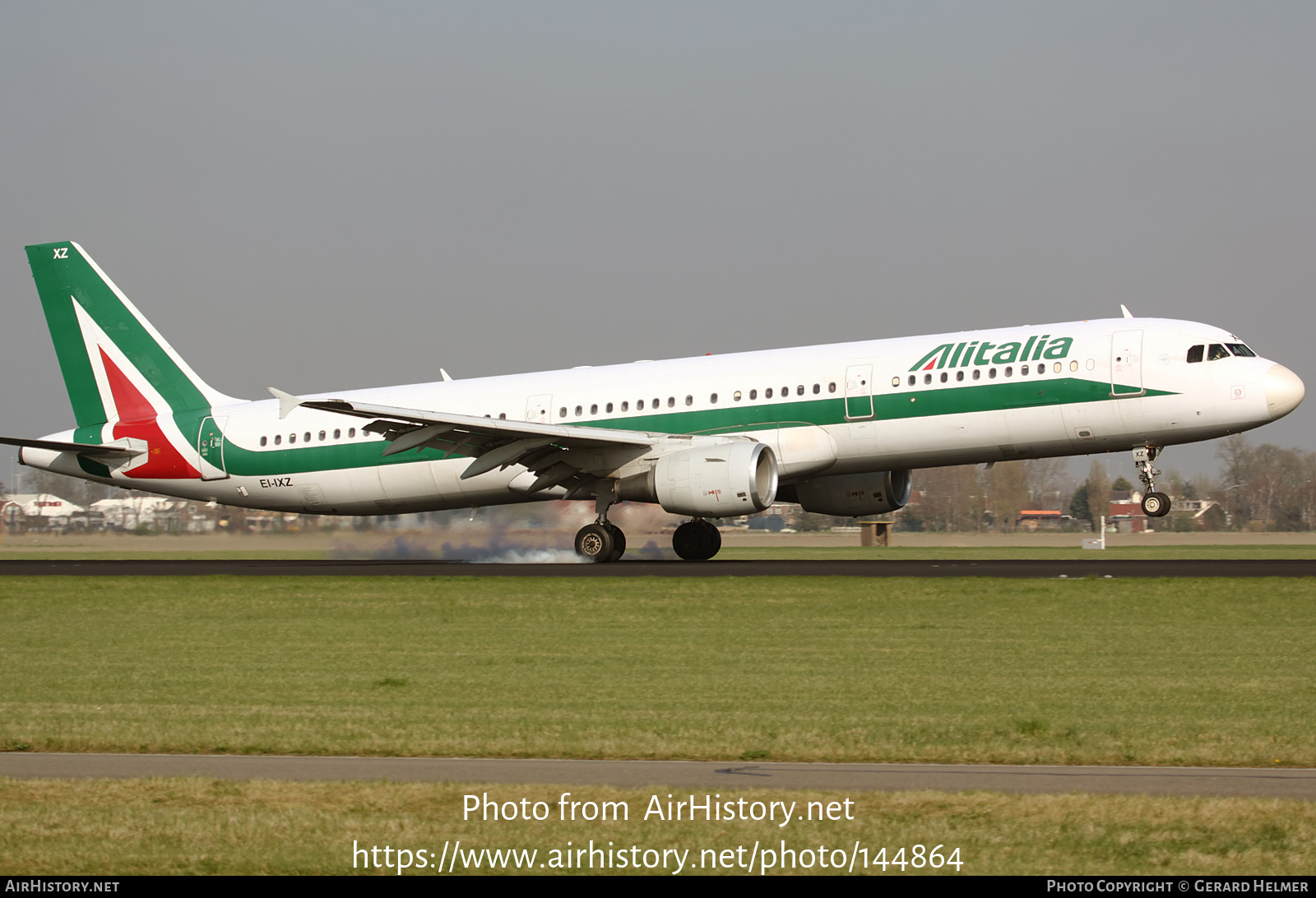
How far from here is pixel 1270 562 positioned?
95.2 feet

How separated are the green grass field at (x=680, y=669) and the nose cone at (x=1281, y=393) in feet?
Answer: 18.7

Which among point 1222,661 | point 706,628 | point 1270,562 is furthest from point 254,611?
point 1270,562

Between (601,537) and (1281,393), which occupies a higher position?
(1281,393)

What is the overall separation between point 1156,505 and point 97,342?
2633cm

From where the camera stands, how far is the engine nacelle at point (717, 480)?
2769 cm

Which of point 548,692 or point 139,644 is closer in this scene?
point 548,692

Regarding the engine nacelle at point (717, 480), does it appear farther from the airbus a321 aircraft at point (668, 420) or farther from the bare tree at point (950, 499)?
the bare tree at point (950, 499)

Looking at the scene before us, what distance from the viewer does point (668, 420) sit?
1212 inches

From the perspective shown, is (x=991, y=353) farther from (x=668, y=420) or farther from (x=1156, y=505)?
(x=668, y=420)

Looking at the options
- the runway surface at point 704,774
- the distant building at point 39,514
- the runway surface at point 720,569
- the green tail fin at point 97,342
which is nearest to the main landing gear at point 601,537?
the runway surface at point 720,569

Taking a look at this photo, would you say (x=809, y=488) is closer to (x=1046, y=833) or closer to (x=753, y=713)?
(x=753, y=713)

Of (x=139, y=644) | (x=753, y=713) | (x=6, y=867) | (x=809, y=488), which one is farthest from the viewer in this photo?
(x=809, y=488)

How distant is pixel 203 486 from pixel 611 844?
30.0m

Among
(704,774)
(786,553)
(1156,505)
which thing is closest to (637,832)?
(704,774)
